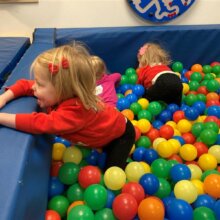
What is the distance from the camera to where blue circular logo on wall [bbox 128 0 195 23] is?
192cm

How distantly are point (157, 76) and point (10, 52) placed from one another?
0.82 m

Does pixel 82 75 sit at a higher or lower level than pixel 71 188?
higher

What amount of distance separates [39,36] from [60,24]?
0.79 ft

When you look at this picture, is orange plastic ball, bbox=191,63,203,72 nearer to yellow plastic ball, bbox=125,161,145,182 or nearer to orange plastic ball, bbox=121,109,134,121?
orange plastic ball, bbox=121,109,134,121

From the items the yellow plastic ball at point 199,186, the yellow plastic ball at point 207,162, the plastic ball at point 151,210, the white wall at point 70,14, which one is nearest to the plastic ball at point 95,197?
the plastic ball at point 151,210

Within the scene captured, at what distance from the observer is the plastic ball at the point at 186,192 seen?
0.97 metres

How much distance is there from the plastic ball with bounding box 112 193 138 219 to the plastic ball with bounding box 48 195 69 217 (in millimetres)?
172

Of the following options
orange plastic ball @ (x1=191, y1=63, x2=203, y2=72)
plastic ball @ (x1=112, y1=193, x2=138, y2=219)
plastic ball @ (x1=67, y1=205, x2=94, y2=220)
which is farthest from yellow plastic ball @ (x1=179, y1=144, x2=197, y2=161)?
orange plastic ball @ (x1=191, y1=63, x2=203, y2=72)

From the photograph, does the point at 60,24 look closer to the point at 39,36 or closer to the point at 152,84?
the point at 39,36

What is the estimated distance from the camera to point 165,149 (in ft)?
3.94

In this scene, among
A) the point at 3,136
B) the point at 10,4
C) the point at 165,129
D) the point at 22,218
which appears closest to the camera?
the point at 22,218

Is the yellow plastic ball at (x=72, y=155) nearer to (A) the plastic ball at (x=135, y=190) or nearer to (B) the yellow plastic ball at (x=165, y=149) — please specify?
(A) the plastic ball at (x=135, y=190)

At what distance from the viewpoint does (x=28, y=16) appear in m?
1.92

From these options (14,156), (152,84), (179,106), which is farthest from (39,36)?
(14,156)
